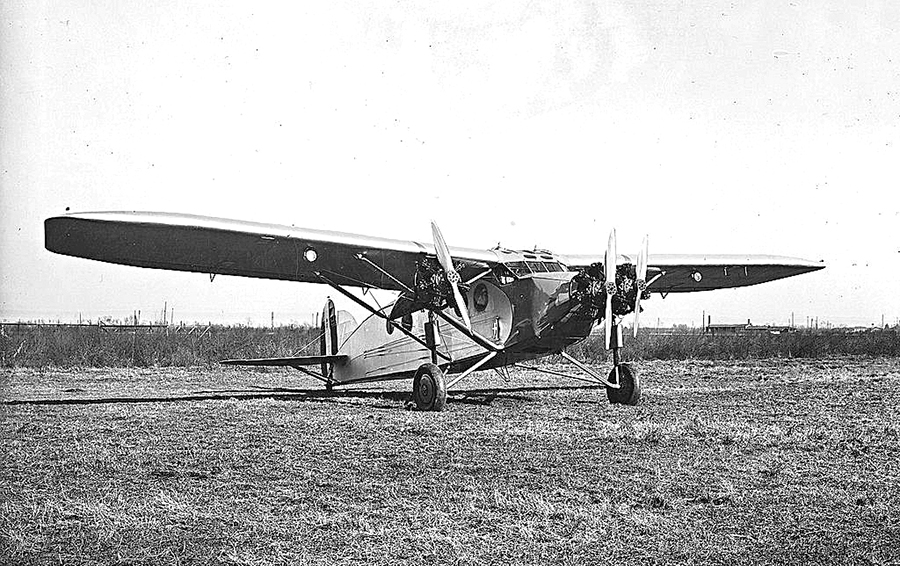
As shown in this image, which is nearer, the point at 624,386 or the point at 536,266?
the point at 624,386

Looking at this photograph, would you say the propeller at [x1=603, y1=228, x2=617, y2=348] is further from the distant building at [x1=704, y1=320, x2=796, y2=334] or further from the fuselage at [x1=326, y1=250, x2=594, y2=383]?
the distant building at [x1=704, y1=320, x2=796, y2=334]

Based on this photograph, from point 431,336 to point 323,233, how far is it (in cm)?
252

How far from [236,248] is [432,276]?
300 cm

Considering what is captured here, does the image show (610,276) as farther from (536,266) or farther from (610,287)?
(536,266)

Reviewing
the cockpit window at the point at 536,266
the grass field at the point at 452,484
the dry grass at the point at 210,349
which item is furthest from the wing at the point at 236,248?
the dry grass at the point at 210,349

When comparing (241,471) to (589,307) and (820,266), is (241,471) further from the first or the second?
(820,266)

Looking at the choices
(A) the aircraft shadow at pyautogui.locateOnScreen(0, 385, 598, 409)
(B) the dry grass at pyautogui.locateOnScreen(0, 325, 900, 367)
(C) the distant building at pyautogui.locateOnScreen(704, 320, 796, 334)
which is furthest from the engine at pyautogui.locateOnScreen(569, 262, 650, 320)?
(C) the distant building at pyautogui.locateOnScreen(704, 320, 796, 334)

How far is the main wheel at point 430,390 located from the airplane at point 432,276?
0.05ft

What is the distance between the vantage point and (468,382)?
18.7 metres

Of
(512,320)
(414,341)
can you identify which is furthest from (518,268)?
(414,341)

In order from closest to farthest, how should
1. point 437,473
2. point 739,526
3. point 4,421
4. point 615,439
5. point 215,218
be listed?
point 739,526 < point 437,473 < point 615,439 < point 4,421 < point 215,218

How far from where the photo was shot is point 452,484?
6.14 metres

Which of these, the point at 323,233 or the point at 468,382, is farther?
the point at 468,382

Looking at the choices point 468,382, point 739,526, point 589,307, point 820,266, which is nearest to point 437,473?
point 739,526
